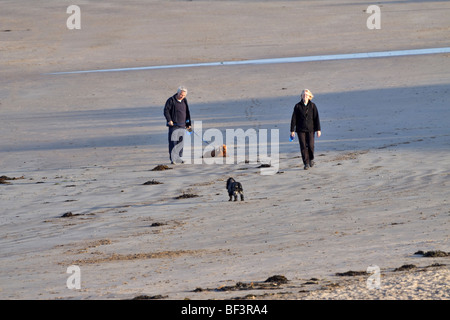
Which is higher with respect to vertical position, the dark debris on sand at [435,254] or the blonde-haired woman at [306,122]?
the blonde-haired woman at [306,122]

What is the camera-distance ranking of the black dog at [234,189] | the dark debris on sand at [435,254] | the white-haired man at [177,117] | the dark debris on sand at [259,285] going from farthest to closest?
the white-haired man at [177,117]
the black dog at [234,189]
the dark debris on sand at [435,254]
the dark debris on sand at [259,285]

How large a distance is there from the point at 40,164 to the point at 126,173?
8.74 feet

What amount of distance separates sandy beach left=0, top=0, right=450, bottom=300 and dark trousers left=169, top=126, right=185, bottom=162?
0.65 metres

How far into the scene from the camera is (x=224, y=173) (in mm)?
15062

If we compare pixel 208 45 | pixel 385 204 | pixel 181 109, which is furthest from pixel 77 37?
pixel 385 204

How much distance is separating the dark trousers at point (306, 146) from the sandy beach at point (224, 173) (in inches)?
10.2

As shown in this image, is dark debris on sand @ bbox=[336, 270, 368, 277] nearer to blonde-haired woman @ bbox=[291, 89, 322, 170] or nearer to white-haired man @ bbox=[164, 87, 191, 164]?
blonde-haired woman @ bbox=[291, 89, 322, 170]

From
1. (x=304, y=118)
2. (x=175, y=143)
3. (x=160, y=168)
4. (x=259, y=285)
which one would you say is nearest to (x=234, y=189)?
(x=304, y=118)

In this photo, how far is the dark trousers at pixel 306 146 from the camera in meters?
14.7

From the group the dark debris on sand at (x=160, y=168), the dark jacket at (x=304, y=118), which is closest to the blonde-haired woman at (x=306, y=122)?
the dark jacket at (x=304, y=118)

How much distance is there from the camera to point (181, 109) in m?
16.2

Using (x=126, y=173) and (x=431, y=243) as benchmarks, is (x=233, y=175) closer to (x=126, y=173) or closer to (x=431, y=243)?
(x=126, y=173)

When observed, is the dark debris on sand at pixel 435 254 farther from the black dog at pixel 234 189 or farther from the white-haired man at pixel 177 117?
the white-haired man at pixel 177 117

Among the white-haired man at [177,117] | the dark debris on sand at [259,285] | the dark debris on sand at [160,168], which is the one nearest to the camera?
the dark debris on sand at [259,285]
